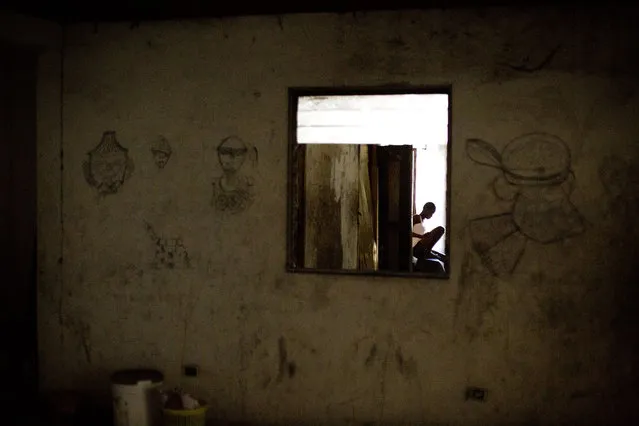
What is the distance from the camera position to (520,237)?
16.0 ft

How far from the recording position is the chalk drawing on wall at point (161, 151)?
542cm

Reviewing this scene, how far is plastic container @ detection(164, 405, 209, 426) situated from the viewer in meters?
4.76

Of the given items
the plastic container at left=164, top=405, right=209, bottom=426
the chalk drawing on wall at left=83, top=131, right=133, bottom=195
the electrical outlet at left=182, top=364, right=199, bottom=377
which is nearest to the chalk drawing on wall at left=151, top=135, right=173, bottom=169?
the chalk drawing on wall at left=83, top=131, right=133, bottom=195

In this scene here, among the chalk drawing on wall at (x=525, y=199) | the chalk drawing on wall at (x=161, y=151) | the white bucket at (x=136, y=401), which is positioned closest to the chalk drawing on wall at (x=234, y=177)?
the chalk drawing on wall at (x=161, y=151)

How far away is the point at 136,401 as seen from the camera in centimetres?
500

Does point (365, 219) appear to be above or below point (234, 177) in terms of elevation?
below

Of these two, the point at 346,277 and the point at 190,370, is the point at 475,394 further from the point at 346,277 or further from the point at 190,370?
the point at 190,370

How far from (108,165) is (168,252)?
3.09 ft

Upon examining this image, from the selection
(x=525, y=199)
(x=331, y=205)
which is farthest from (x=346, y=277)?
(x=525, y=199)

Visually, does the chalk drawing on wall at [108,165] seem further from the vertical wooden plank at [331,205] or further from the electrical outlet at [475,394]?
the electrical outlet at [475,394]

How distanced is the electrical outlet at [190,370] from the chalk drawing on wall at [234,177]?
1.36m

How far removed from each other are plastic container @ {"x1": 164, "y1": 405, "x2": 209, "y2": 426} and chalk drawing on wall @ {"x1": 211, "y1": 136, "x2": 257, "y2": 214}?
5.31 ft

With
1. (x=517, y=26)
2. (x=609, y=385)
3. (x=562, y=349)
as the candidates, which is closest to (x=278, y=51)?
(x=517, y=26)

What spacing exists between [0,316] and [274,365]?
2.70 meters
